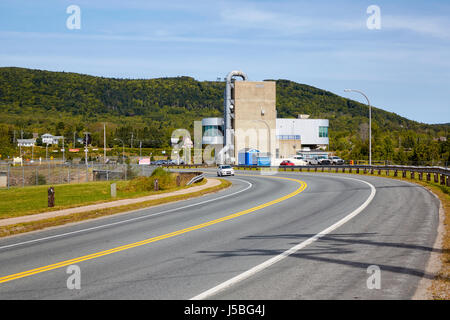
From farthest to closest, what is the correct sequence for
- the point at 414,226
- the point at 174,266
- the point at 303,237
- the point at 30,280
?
1. the point at 414,226
2. the point at 303,237
3. the point at 174,266
4. the point at 30,280

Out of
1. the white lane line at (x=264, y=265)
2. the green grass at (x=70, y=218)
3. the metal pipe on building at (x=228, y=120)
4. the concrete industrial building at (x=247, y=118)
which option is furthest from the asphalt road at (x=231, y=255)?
the metal pipe on building at (x=228, y=120)

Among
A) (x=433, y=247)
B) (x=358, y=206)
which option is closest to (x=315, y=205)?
(x=358, y=206)

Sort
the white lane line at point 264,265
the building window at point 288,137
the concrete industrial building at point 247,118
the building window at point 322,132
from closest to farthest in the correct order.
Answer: the white lane line at point 264,265 → the concrete industrial building at point 247,118 → the building window at point 288,137 → the building window at point 322,132

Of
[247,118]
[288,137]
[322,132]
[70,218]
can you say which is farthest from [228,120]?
[70,218]

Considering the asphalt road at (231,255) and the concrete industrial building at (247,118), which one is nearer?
the asphalt road at (231,255)

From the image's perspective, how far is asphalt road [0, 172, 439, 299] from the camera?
739 cm

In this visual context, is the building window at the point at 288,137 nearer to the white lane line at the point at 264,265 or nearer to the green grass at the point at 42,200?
the green grass at the point at 42,200

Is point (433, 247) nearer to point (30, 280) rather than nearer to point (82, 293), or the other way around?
point (82, 293)

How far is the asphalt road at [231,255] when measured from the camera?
7387mm

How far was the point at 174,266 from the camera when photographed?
29.9 feet

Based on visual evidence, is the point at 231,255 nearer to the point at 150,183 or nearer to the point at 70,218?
the point at 70,218

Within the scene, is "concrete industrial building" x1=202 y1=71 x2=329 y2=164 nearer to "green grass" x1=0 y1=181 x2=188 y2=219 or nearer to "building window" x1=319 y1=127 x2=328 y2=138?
"building window" x1=319 y1=127 x2=328 y2=138

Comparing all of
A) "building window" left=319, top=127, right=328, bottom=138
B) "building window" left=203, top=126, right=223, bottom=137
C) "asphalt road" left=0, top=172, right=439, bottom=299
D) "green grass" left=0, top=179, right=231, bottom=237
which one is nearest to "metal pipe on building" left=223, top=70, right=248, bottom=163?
"building window" left=203, top=126, right=223, bottom=137
